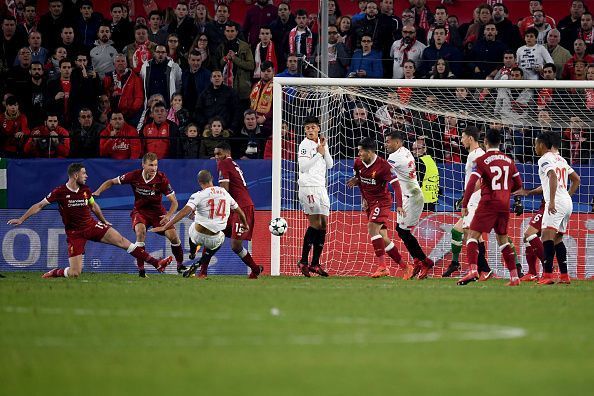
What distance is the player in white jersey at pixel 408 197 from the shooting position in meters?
17.1

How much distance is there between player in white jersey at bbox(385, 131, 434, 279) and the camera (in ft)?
56.0

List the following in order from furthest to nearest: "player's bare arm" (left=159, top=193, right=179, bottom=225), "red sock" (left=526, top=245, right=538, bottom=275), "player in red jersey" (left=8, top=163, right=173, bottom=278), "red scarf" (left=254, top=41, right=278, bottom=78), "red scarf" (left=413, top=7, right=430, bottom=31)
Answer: "red scarf" (left=413, top=7, right=430, bottom=31) → "red scarf" (left=254, top=41, right=278, bottom=78) → "player's bare arm" (left=159, top=193, right=179, bottom=225) → "player in red jersey" (left=8, top=163, right=173, bottom=278) → "red sock" (left=526, top=245, right=538, bottom=275)

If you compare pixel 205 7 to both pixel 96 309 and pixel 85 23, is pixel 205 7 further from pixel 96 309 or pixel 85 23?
pixel 96 309

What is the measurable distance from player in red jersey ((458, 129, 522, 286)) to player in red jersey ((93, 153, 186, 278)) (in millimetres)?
5000

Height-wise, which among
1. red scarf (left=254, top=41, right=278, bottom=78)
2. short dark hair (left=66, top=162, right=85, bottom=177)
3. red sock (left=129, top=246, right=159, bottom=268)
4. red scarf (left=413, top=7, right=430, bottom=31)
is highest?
red scarf (left=413, top=7, right=430, bottom=31)

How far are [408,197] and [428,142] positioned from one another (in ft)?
7.61

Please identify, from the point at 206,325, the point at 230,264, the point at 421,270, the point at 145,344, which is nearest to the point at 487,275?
the point at 421,270

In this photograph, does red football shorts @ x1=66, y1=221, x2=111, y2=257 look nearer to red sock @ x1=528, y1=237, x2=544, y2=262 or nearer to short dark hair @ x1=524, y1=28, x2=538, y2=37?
red sock @ x1=528, y1=237, x2=544, y2=262

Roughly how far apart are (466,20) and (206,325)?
16.0 meters

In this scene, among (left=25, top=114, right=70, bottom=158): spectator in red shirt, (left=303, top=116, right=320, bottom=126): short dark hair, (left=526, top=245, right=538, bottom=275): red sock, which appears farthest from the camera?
(left=25, top=114, right=70, bottom=158): spectator in red shirt

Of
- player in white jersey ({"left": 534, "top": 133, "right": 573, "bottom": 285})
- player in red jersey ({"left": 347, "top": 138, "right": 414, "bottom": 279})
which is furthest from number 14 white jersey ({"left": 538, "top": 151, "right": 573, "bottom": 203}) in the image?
player in red jersey ({"left": 347, "top": 138, "right": 414, "bottom": 279})

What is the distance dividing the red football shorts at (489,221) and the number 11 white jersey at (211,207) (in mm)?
3673

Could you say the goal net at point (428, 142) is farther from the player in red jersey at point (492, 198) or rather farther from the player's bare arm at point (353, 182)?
the player in red jersey at point (492, 198)

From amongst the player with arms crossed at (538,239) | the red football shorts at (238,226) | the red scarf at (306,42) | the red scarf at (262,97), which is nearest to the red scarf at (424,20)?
the red scarf at (306,42)
